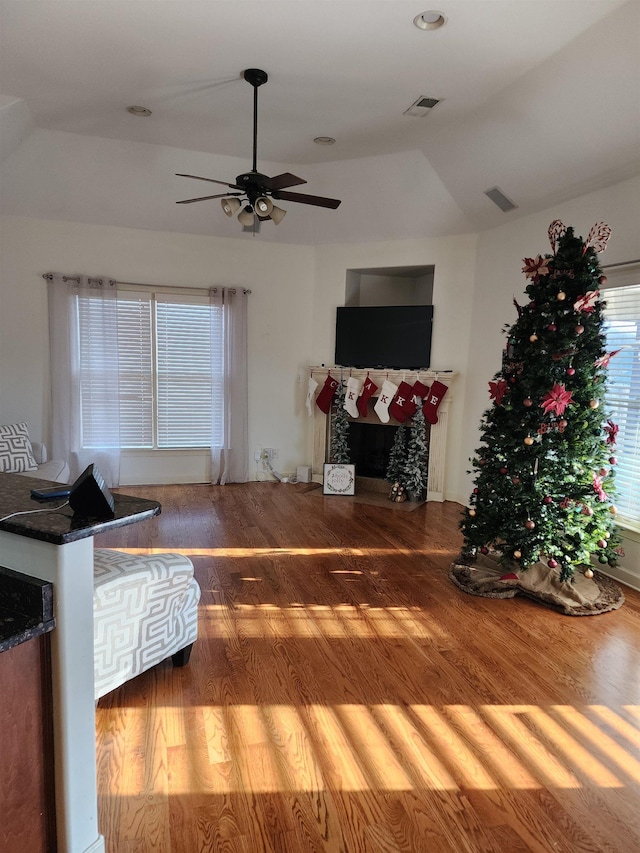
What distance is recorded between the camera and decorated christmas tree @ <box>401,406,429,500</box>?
227 inches

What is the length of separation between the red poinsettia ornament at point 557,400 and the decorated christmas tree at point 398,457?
2653 mm

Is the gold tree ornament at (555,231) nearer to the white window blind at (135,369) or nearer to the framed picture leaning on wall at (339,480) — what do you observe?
the framed picture leaning on wall at (339,480)

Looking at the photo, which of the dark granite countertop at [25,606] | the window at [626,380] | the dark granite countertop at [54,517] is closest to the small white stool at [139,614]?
the dark granite countertop at [54,517]

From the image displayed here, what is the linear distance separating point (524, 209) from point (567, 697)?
391 centimetres

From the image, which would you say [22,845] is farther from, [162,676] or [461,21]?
[461,21]

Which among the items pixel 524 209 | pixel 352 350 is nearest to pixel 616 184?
pixel 524 209

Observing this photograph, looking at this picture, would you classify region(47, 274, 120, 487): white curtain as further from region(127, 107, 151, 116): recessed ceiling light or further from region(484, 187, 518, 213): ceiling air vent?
region(484, 187, 518, 213): ceiling air vent

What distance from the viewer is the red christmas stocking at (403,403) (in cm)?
577

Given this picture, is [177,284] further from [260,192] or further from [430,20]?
[430,20]

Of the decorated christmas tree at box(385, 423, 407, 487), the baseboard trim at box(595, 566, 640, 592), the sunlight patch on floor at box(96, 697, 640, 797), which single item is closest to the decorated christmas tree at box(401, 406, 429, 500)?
the decorated christmas tree at box(385, 423, 407, 487)

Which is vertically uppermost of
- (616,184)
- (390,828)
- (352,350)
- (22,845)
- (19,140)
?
(19,140)

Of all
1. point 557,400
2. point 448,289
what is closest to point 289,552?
point 557,400

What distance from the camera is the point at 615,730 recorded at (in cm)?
225

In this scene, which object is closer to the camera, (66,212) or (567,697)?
(567,697)
